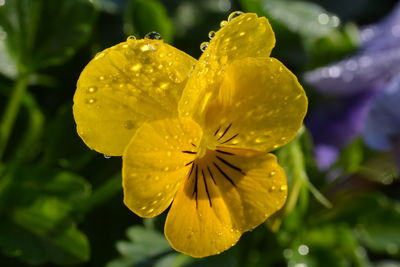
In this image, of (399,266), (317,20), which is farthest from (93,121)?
(399,266)

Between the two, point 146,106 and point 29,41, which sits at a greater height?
point 146,106

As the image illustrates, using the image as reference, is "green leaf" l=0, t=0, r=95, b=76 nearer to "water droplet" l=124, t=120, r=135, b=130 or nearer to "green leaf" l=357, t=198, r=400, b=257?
"water droplet" l=124, t=120, r=135, b=130

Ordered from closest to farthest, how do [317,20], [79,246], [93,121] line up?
[93,121]
[79,246]
[317,20]

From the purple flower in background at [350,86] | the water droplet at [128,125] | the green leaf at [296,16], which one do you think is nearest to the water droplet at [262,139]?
the water droplet at [128,125]

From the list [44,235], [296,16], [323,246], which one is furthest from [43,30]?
[323,246]

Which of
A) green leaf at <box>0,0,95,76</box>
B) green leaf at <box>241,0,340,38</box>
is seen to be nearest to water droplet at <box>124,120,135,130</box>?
green leaf at <box>0,0,95,76</box>

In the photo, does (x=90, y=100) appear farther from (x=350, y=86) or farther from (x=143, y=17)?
(x=350, y=86)

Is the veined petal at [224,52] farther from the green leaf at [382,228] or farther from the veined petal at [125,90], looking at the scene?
the green leaf at [382,228]

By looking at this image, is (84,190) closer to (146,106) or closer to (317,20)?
(146,106)
